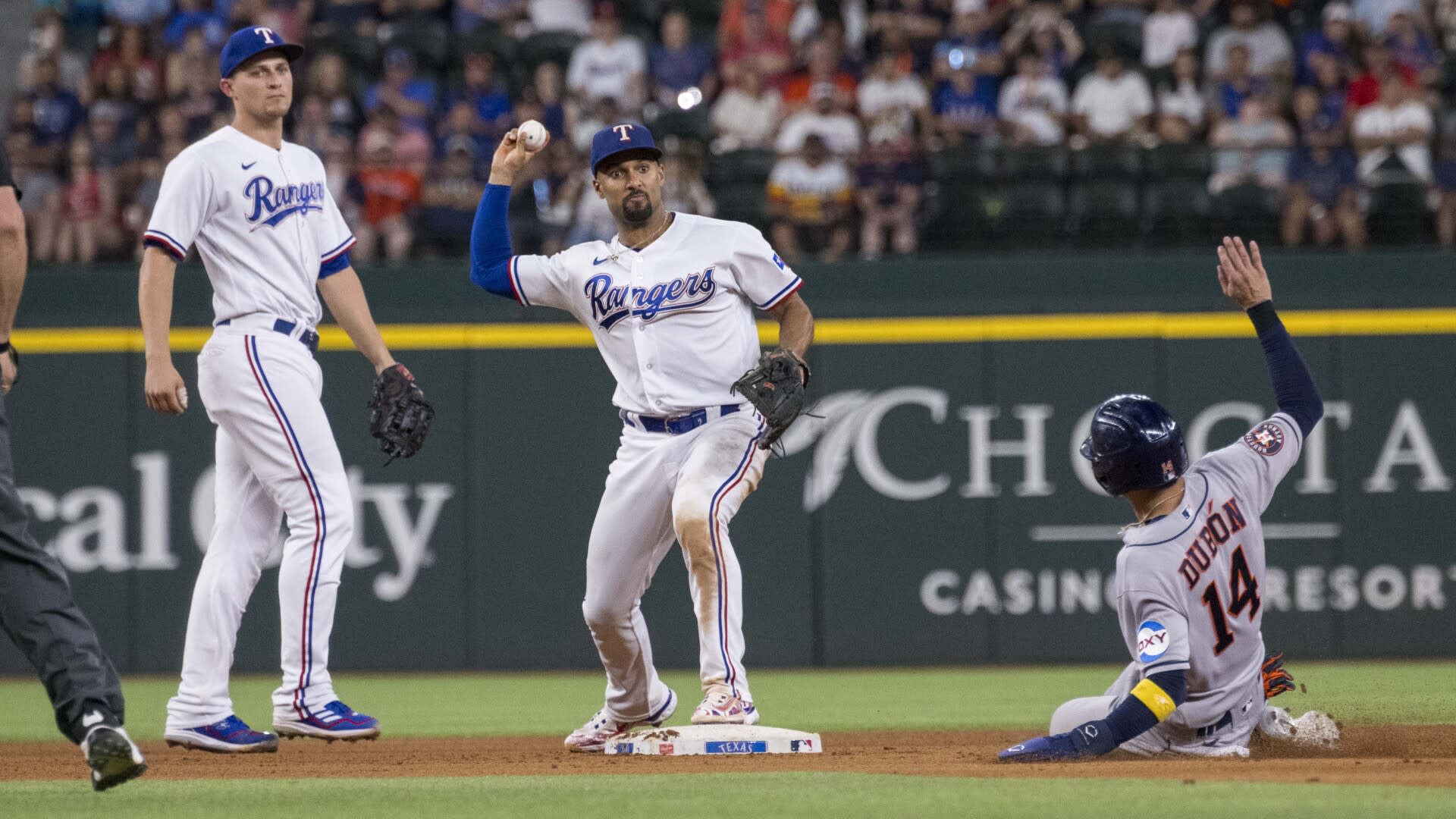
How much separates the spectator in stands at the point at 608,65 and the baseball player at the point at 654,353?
5.88 metres

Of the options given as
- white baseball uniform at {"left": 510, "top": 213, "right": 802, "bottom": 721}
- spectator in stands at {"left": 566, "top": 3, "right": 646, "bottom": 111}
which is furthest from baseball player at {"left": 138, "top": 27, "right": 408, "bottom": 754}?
spectator in stands at {"left": 566, "top": 3, "right": 646, "bottom": 111}

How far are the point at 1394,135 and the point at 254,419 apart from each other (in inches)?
291

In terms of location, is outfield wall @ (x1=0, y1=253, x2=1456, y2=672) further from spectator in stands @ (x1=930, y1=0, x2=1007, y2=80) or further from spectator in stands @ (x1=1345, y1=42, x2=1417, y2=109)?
spectator in stands @ (x1=930, y1=0, x2=1007, y2=80)

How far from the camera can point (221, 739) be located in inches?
209

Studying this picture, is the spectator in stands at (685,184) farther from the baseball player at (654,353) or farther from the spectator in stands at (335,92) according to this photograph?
the baseball player at (654,353)

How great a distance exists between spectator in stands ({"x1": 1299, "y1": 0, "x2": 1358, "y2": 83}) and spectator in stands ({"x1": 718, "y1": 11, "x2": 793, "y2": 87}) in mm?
3361

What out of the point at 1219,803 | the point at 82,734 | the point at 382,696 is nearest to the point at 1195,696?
the point at 1219,803

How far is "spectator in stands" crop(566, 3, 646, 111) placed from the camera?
11484mm

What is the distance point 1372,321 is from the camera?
32.1 feet

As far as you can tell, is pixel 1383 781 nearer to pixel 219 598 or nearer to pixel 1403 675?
pixel 219 598

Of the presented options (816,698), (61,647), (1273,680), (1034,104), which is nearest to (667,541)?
(1273,680)

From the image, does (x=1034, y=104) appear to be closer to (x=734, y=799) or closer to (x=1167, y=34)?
(x=1167, y=34)

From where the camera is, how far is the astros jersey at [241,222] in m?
5.31

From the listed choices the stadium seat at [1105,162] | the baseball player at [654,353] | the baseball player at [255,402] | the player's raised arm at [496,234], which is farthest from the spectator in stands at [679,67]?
the baseball player at [255,402]
